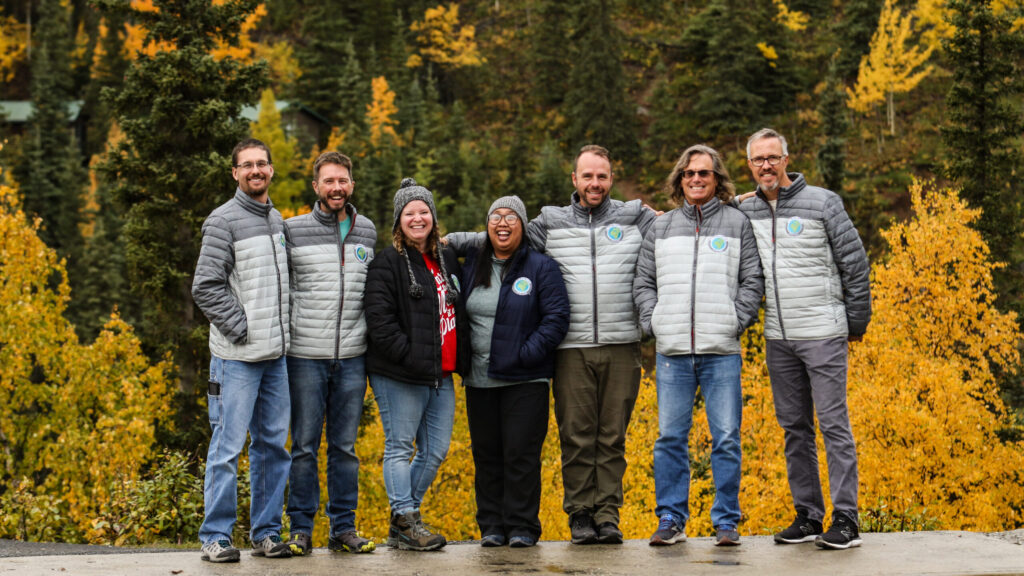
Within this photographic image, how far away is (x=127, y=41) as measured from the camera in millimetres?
73500

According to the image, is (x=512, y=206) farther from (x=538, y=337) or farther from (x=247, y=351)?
(x=247, y=351)

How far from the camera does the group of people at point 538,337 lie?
5938mm

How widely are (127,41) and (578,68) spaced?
1674 inches

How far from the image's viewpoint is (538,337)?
6027mm

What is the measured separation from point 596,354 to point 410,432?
1426 mm

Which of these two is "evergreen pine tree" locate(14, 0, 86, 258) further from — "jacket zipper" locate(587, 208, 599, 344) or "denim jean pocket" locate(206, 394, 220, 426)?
"jacket zipper" locate(587, 208, 599, 344)

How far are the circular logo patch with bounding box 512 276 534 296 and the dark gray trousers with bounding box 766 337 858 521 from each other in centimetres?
179

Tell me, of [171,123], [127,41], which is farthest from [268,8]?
[171,123]

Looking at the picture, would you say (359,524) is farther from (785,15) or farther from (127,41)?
(127,41)

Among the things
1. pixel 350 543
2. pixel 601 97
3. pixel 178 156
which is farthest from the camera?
pixel 601 97

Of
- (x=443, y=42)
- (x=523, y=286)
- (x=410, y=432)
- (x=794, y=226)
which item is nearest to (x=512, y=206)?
(x=523, y=286)

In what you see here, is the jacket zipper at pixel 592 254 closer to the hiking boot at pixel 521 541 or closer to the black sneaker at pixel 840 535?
the hiking boot at pixel 521 541

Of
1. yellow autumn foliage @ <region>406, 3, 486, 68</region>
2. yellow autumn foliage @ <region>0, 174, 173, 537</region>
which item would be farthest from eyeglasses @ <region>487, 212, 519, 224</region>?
yellow autumn foliage @ <region>406, 3, 486, 68</region>

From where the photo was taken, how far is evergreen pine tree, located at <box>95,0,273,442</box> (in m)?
18.5
